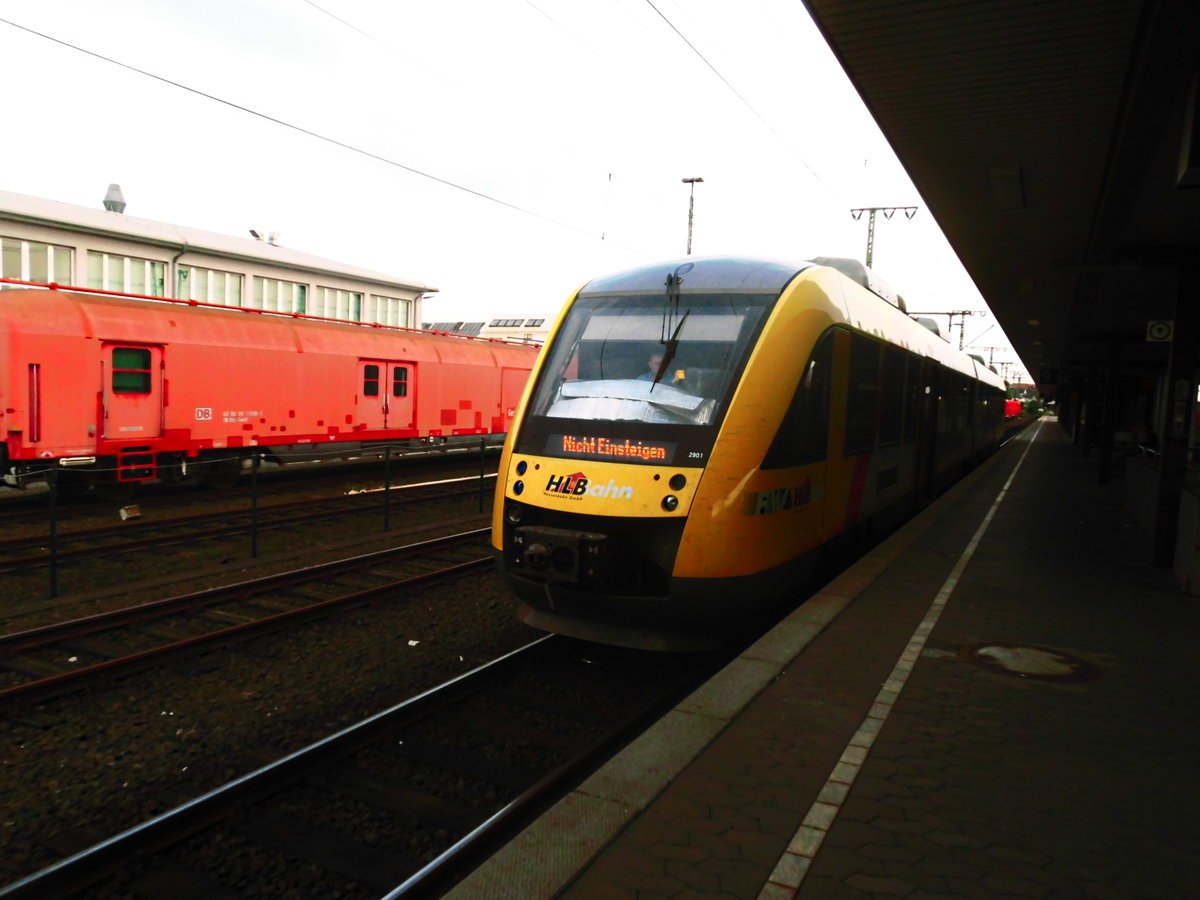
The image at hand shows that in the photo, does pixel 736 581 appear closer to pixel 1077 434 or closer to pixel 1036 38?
pixel 1036 38

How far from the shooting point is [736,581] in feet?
16.8

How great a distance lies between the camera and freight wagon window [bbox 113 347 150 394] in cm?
1370

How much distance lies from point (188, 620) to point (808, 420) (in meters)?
5.34

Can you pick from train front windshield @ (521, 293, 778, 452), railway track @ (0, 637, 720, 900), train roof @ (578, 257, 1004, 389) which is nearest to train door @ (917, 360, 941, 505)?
train roof @ (578, 257, 1004, 389)

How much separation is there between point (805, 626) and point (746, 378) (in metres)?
1.80

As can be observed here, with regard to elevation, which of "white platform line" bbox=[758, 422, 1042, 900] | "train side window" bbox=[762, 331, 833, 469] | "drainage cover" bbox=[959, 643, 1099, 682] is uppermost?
"train side window" bbox=[762, 331, 833, 469]

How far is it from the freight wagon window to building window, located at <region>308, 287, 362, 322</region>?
76.3 ft

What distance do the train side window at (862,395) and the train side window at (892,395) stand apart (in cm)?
35

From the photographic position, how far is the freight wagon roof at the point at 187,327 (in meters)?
12.7

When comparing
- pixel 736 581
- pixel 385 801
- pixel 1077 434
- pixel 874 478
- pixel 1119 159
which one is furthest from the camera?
pixel 1077 434

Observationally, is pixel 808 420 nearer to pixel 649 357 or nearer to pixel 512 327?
pixel 649 357

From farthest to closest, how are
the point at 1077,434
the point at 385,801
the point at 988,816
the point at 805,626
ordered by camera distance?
the point at 1077,434 → the point at 805,626 → the point at 385,801 → the point at 988,816

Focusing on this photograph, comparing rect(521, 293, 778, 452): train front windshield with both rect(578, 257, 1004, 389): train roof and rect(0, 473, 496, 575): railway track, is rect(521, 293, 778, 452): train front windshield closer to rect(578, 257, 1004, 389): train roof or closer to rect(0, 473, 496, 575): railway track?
rect(578, 257, 1004, 389): train roof

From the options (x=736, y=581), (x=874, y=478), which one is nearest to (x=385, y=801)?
(x=736, y=581)
